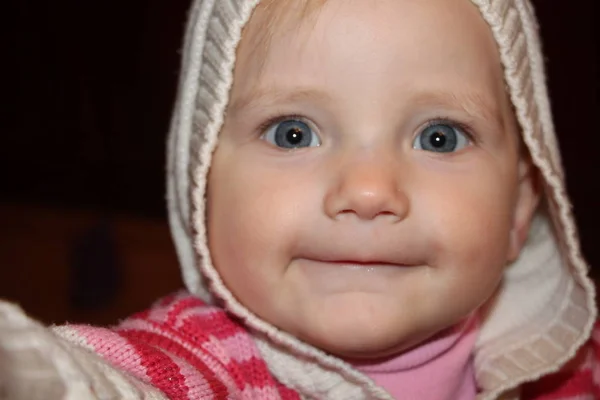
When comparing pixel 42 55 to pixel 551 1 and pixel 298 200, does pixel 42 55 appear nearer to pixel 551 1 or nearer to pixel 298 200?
pixel 551 1

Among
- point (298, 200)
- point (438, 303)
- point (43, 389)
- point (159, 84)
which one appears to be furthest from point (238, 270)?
point (159, 84)

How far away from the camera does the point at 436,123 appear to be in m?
0.91

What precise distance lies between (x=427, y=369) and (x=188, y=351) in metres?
0.30

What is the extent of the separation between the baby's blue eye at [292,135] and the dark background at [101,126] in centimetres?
128

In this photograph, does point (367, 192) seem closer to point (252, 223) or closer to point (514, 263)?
point (252, 223)

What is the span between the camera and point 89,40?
232 centimetres

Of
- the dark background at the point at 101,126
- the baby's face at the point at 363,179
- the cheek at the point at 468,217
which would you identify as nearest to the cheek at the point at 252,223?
the baby's face at the point at 363,179

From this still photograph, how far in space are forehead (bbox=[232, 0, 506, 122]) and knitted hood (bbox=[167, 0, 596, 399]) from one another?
35 millimetres

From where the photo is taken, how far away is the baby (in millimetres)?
856

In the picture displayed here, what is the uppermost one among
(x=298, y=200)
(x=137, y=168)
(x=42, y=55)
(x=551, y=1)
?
(x=298, y=200)

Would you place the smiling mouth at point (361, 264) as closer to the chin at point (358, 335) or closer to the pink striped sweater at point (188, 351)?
the chin at point (358, 335)

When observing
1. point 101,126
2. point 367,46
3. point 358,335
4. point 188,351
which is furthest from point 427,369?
point 101,126

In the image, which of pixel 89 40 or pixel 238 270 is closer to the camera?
pixel 238 270

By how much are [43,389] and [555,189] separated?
66cm
